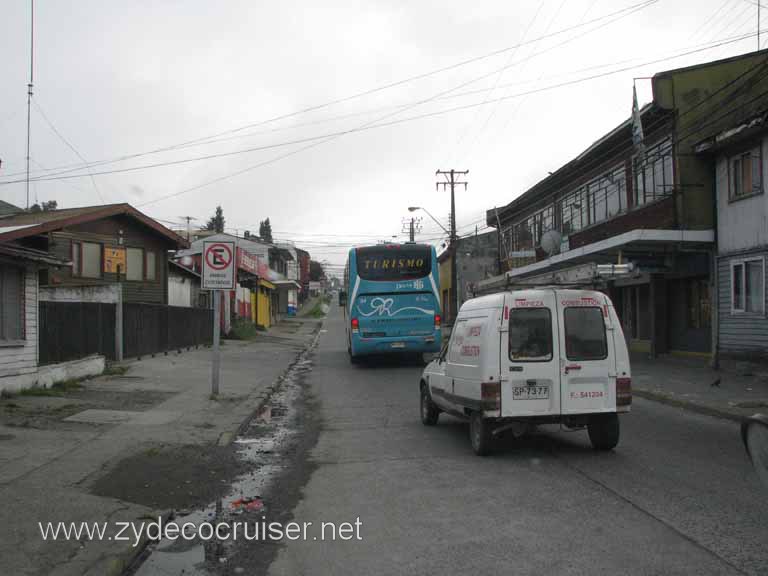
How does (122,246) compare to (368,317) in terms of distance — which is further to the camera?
(122,246)

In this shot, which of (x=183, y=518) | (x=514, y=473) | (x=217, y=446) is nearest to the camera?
(x=183, y=518)

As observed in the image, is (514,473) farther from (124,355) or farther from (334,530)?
(124,355)

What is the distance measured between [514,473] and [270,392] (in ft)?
30.1

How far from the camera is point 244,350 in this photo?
98.2ft

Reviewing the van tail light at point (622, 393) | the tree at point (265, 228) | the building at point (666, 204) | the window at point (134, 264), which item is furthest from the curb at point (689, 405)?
the tree at point (265, 228)

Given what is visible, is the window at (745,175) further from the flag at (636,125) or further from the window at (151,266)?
the window at (151,266)

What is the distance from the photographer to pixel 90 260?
2753 centimetres

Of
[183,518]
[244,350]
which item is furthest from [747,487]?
[244,350]

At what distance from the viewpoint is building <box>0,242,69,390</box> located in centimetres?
1288

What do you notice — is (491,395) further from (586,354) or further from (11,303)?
(11,303)

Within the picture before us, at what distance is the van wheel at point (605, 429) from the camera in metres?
8.66

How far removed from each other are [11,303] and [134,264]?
16736 mm

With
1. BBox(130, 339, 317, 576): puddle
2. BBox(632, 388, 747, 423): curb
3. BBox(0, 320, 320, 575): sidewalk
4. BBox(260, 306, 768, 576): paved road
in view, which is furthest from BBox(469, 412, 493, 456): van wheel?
BBox(632, 388, 747, 423): curb

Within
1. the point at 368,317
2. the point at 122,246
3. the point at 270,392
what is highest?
the point at 122,246
